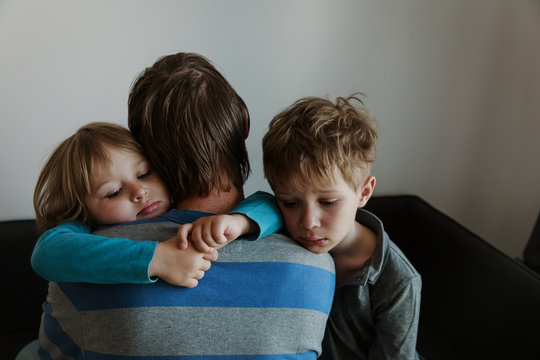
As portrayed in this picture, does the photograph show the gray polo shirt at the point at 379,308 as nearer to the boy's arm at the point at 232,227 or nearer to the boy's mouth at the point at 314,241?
the boy's mouth at the point at 314,241

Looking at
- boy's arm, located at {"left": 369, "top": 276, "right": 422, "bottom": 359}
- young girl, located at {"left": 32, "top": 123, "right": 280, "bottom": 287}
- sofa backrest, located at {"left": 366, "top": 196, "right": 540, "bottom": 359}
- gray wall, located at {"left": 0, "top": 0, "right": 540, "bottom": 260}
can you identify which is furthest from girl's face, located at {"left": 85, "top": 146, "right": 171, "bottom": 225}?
sofa backrest, located at {"left": 366, "top": 196, "right": 540, "bottom": 359}

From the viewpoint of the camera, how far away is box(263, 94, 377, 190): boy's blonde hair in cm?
89

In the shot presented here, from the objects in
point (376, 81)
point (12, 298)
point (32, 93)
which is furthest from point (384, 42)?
point (12, 298)

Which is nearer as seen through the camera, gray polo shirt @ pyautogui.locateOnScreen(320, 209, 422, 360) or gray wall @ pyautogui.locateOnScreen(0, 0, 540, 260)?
gray polo shirt @ pyautogui.locateOnScreen(320, 209, 422, 360)

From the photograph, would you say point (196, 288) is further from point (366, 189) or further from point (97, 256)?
point (366, 189)

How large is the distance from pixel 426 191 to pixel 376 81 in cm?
56

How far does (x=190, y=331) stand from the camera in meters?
0.69

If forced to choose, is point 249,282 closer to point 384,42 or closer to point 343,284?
point 343,284

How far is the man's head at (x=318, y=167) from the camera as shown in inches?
35.0

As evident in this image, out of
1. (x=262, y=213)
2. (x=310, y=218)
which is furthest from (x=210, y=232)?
(x=310, y=218)

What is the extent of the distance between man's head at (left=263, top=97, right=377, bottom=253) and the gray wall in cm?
73

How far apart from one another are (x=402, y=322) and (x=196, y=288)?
1.61ft

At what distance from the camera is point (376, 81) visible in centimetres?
176

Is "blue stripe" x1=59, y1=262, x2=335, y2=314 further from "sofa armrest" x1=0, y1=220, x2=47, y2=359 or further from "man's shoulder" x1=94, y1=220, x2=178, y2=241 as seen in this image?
"sofa armrest" x1=0, y1=220, x2=47, y2=359
